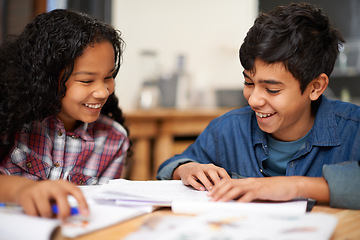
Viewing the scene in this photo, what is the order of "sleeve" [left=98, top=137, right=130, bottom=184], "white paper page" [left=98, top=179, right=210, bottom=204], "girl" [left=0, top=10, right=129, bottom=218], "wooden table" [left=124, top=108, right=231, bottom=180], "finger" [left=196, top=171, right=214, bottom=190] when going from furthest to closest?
"wooden table" [left=124, top=108, right=231, bottom=180] → "sleeve" [left=98, top=137, right=130, bottom=184] → "girl" [left=0, top=10, right=129, bottom=218] → "finger" [left=196, top=171, right=214, bottom=190] → "white paper page" [left=98, top=179, right=210, bottom=204]

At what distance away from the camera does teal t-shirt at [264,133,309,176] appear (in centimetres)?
121

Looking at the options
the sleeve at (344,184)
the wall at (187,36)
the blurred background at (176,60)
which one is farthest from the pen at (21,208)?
the wall at (187,36)

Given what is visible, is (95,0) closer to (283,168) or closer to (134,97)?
(134,97)

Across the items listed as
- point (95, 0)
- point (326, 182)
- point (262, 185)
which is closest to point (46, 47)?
point (262, 185)

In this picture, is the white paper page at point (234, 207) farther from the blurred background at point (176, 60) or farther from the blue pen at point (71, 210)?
the blurred background at point (176, 60)

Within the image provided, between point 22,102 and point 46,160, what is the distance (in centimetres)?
19

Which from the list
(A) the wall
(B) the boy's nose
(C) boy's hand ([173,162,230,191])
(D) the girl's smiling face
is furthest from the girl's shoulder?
(A) the wall

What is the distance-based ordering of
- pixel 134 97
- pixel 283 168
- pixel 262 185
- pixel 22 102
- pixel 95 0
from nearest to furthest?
pixel 262 185 → pixel 22 102 → pixel 283 168 → pixel 95 0 → pixel 134 97

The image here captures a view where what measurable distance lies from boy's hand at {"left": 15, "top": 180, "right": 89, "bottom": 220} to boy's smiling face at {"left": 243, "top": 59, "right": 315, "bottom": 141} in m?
0.59

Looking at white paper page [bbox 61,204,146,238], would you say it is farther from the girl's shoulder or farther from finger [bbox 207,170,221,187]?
the girl's shoulder

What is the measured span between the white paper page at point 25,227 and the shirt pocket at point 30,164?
0.42m

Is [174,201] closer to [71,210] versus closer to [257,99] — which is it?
[71,210]

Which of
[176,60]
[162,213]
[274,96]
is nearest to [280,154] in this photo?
[274,96]

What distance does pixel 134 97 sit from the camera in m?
3.04
